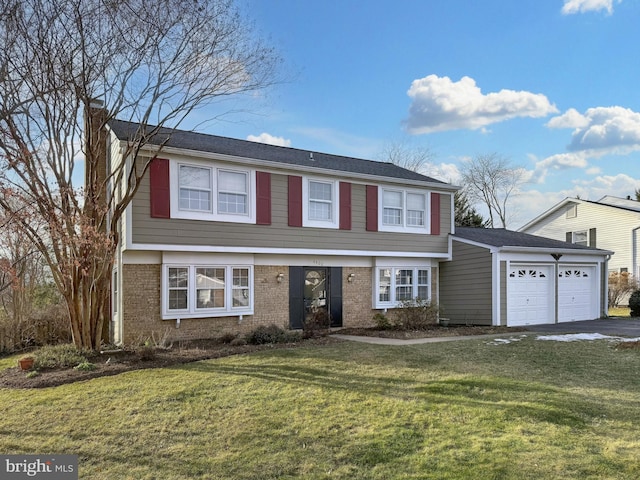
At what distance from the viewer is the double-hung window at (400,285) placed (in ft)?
47.5

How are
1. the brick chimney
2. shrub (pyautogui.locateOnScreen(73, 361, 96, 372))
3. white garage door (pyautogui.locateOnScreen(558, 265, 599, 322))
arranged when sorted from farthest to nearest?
1. white garage door (pyautogui.locateOnScreen(558, 265, 599, 322))
2. the brick chimney
3. shrub (pyautogui.locateOnScreen(73, 361, 96, 372))

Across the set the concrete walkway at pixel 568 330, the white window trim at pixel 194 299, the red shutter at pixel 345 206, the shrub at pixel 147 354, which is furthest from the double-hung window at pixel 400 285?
the shrub at pixel 147 354

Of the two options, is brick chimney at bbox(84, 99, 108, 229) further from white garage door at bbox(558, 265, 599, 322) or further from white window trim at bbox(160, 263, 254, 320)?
white garage door at bbox(558, 265, 599, 322)

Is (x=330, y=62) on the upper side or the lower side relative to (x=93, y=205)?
upper

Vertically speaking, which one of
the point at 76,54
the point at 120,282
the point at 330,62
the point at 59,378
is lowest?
the point at 59,378

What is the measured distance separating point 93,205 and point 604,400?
991 cm

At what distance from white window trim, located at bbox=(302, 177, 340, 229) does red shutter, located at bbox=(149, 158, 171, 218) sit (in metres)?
3.92

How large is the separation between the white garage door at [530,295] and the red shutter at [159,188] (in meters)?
10.7

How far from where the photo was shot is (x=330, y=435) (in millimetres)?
4887

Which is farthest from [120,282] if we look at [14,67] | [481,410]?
[481,410]

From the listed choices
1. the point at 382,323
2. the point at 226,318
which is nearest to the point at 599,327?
the point at 382,323

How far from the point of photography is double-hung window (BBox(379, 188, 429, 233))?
1452 centimetres

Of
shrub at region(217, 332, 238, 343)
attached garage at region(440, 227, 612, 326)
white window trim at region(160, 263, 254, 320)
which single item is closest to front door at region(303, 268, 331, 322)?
white window trim at region(160, 263, 254, 320)

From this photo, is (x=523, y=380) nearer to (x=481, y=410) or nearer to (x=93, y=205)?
(x=481, y=410)
